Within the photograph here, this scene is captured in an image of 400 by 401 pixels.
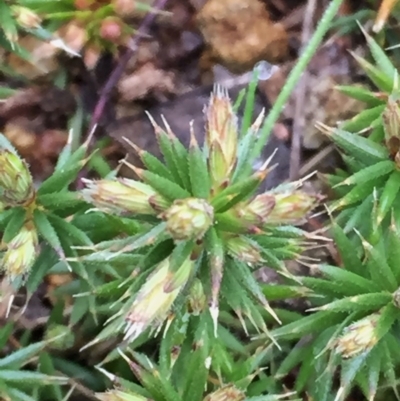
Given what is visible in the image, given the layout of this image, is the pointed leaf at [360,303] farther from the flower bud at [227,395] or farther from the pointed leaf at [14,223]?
the pointed leaf at [14,223]

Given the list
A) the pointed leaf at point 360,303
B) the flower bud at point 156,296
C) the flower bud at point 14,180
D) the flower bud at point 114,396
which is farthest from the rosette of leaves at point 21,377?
the pointed leaf at point 360,303

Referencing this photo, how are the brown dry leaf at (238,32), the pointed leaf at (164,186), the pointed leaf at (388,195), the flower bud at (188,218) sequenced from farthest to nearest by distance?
1. the brown dry leaf at (238,32)
2. the pointed leaf at (388,195)
3. the pointed leaf at (164,186)
4. the flower bud at (188,218)

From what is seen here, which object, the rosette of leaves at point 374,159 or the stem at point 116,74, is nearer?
the rosette of leaves at point 374,159

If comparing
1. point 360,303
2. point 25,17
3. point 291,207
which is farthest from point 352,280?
point 25,17

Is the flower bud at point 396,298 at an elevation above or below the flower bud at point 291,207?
below

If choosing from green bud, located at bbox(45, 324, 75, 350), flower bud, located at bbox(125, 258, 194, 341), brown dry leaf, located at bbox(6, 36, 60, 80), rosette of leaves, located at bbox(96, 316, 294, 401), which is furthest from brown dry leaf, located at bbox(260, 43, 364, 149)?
flower bud, located at bbox(125, 258, 194, 341)

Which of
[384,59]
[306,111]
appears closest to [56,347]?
[306,111]

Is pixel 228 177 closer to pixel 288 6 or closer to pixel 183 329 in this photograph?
pixel 183 329

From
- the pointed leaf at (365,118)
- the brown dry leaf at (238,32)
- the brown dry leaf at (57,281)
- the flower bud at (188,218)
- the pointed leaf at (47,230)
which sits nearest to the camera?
the flower bud at (188,218)
